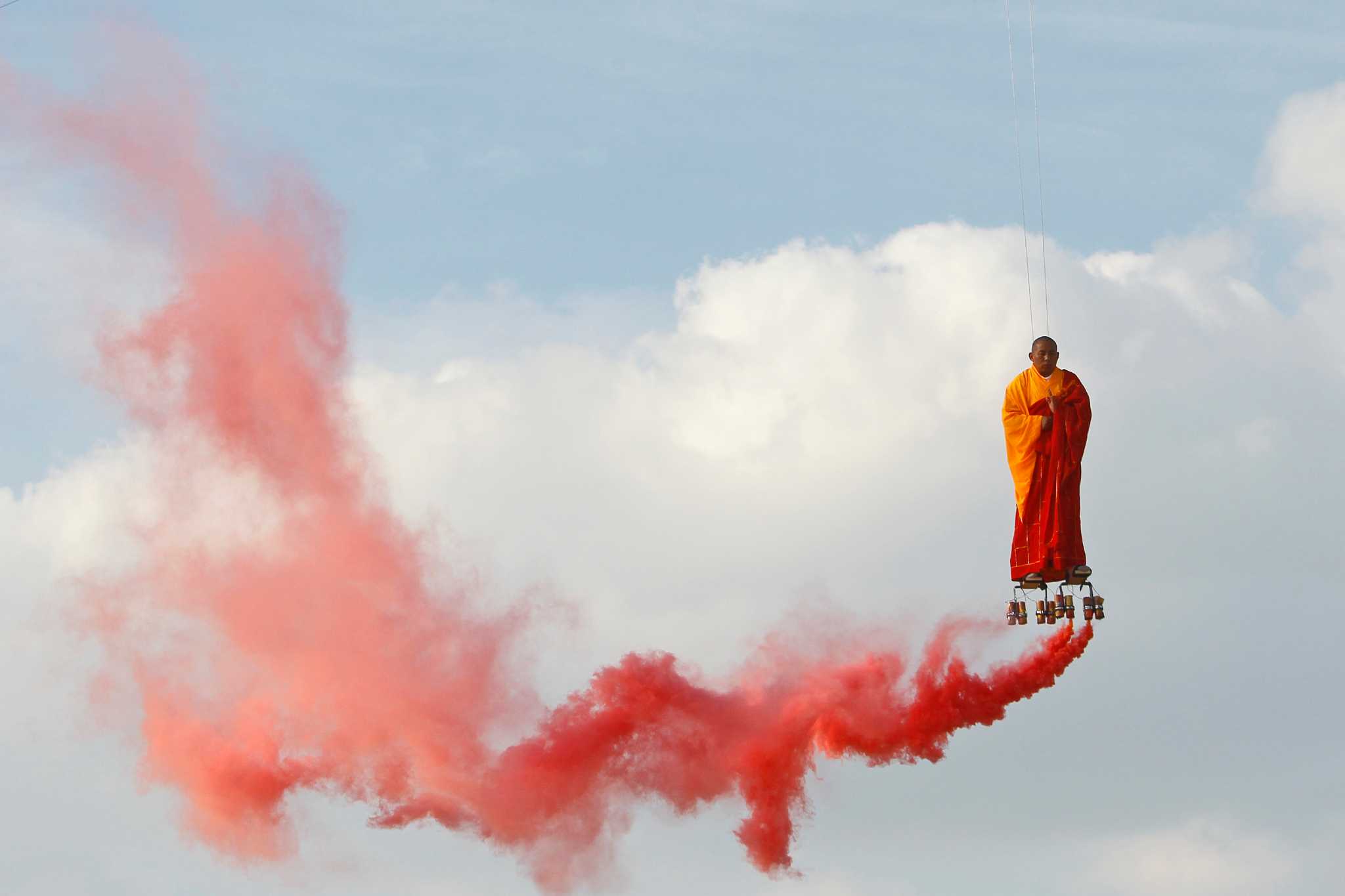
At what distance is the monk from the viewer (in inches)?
5969

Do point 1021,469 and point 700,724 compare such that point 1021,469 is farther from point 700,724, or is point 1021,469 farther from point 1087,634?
point 700,724

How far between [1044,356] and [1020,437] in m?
3.93

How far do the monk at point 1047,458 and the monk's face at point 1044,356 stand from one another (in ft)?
0.09

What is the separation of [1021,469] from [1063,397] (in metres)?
3.77

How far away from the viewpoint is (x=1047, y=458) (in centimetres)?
15275

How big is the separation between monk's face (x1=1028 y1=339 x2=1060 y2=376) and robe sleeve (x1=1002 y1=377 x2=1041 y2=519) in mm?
1426

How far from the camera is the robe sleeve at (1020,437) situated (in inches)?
6014

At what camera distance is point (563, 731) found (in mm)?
169875

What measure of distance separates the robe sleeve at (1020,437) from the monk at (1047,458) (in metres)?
0.03

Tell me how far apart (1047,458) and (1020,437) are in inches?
61.1

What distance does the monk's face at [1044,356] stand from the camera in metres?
152

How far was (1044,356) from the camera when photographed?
15175 cm

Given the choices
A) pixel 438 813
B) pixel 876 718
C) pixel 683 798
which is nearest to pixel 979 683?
pixel 876 718

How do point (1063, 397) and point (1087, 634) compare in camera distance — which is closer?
point (1063, 397)
